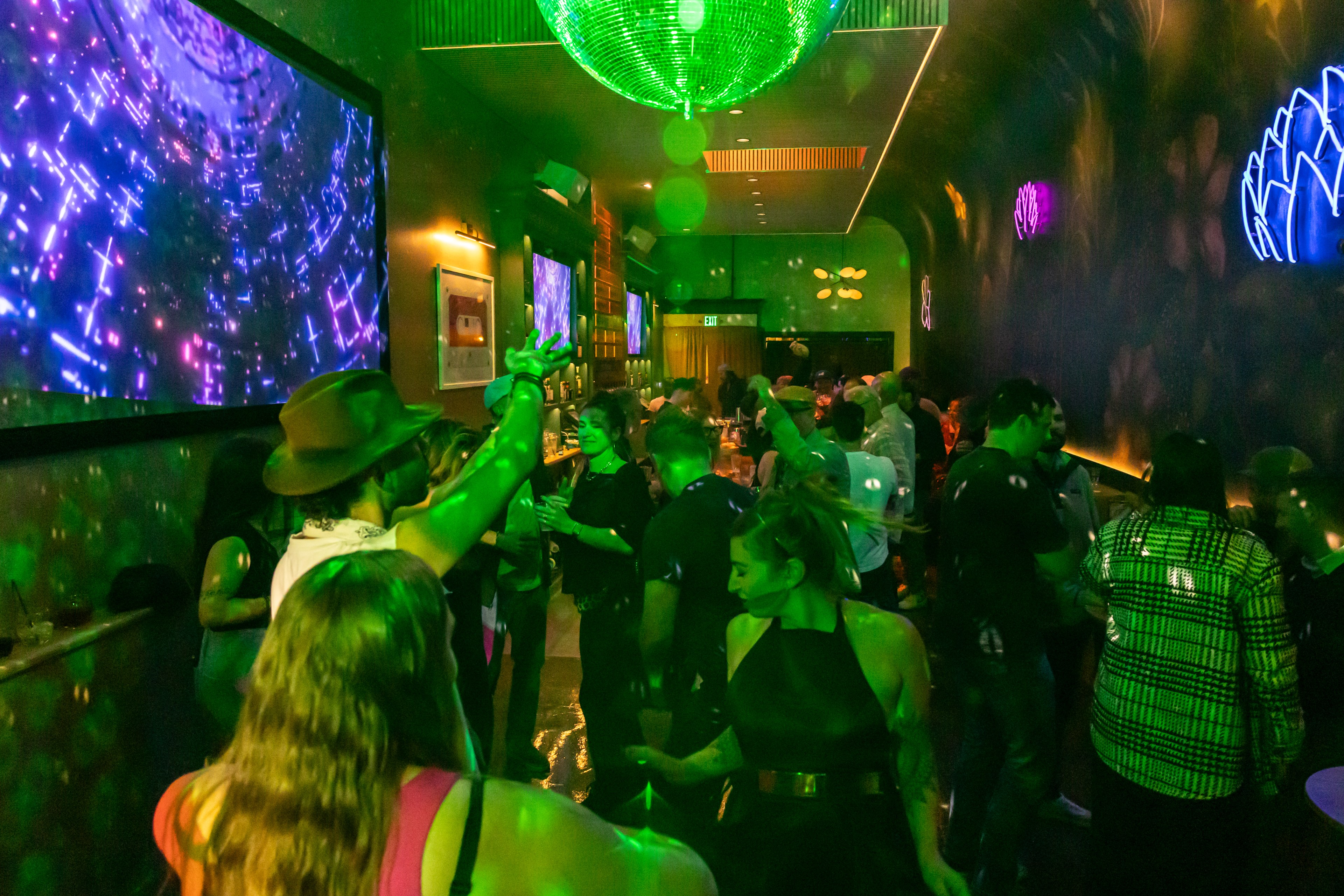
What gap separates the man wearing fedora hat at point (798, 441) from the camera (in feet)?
10.3

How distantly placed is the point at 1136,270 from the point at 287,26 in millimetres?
4246

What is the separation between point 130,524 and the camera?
263 cm

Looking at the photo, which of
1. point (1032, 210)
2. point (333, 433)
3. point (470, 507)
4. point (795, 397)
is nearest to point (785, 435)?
point (795, 397)

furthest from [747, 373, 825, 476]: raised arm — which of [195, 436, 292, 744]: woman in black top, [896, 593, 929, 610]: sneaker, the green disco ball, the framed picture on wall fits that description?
[896, 593, 929, 610]: sneaker

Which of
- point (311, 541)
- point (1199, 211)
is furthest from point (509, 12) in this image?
point (311, 541)

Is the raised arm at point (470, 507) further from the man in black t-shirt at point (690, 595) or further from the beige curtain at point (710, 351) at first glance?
the beige curtain at point (710, 351)

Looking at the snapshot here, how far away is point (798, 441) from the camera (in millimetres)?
3145

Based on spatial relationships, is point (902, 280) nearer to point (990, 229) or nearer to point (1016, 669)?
point (990, 229)

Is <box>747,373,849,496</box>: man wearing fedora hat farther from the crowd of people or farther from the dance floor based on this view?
the dance floor

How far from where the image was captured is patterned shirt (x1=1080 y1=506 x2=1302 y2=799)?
1.92 metres

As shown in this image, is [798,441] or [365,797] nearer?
[365,797]

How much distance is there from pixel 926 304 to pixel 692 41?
10.8 m

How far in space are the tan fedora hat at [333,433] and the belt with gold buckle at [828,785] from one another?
0.93m

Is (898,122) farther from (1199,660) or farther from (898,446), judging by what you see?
(1199,660)
